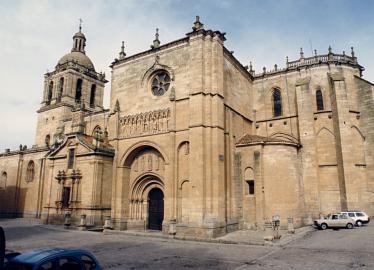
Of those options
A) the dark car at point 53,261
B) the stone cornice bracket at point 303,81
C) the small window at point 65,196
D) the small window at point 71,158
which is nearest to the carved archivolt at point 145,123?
the small window at point 71,158

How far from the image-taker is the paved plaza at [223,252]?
10688mm

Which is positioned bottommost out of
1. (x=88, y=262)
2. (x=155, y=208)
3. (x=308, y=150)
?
(x=88, y=262)

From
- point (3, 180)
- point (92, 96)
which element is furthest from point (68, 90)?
point (3, 180)

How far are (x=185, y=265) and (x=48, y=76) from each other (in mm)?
41750

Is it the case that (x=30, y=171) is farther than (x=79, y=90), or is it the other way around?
(x=79, y=90)

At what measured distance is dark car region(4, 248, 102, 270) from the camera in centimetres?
536

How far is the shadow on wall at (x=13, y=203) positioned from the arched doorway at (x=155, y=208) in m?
22.1

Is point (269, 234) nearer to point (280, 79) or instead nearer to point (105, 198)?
point (105, 198)

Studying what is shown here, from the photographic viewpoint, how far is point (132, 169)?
2381 centimetres

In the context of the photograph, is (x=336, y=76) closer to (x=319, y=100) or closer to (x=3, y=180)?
(x=319, y=100)

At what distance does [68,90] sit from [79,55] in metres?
6.68

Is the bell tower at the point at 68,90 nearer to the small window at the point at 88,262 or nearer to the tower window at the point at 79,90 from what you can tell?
the tower window at the point at 79,90

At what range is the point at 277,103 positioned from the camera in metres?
28.2

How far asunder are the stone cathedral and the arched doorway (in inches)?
3.5
